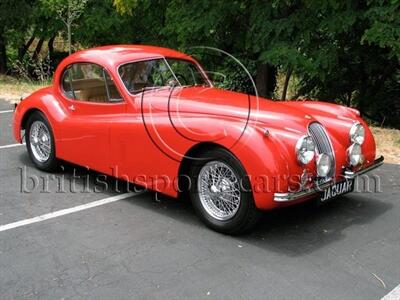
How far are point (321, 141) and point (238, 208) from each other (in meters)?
1.01

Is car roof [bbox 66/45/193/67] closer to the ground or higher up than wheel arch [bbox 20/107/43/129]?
higher up

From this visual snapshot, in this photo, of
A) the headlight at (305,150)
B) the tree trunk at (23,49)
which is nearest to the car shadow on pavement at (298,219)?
the headlight at (305,150)

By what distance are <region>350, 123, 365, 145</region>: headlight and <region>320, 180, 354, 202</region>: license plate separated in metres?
0.44

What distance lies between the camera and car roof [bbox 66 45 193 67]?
548cm

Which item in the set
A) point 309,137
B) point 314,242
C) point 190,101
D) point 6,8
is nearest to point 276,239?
point 314,242

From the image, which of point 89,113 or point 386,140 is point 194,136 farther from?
point 386,140

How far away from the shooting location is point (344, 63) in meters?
11.0

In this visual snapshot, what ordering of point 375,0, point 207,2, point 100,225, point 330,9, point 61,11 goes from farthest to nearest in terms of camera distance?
1. point 61,11
2. point 207,2
3. point 330,9
4. point 375,0
5. point 100,225

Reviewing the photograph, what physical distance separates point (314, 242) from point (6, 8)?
51.0ft

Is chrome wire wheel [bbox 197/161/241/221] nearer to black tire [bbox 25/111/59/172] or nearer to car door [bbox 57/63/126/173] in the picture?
car door [bbox 57/63/126/173]

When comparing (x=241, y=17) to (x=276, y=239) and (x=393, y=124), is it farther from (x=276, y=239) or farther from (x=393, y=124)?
(x=276, y=239)

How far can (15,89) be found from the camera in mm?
13336

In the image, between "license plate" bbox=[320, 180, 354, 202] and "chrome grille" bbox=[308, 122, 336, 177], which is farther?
"chrome grille" bbox=[308, 122, 336, 177]

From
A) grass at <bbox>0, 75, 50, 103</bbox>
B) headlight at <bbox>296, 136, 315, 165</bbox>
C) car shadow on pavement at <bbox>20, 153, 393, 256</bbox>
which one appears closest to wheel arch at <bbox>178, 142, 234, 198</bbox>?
car shadow on pavement at <bbox>20, 153, 393, 256</bbox>
